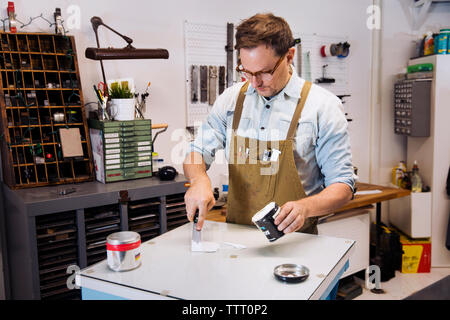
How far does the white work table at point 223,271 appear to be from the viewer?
3.89 ft

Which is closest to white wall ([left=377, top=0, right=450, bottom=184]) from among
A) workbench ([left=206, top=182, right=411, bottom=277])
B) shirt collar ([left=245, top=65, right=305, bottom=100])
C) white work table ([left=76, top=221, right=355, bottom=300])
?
workbench ([left=206, top=182, right=411, bottom=277])

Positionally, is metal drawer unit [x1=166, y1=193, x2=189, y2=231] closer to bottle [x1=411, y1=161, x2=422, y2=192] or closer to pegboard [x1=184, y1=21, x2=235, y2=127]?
pegboard [x1=184, y1=21, x2=235, y2=127]

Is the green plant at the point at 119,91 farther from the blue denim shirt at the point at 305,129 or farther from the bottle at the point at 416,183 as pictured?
the bottle at the point at 416,183

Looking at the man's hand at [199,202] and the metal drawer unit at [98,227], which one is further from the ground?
the man's hand at [199,202]

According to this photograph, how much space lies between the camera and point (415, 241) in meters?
3.90

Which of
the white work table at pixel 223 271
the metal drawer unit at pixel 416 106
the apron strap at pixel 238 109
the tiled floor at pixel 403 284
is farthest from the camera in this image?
the metal drawer unit at pixel 416 106

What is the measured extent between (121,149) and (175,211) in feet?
1.62

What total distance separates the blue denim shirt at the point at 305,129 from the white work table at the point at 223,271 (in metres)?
0.32

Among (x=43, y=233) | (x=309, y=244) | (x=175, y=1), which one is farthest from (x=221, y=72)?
(x=309, y=244)

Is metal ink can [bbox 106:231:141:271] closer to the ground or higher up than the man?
closer to the ground

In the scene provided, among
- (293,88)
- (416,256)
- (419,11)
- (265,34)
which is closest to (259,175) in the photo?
(293,88)

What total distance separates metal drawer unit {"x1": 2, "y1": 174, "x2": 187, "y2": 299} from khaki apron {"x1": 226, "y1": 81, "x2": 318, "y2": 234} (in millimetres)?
762

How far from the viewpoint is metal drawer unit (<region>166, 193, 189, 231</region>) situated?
2660 millimetres

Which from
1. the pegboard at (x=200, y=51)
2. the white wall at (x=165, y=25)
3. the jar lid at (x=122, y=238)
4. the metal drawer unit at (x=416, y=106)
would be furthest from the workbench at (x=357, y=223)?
the jar lid at (x=122, y=238)
